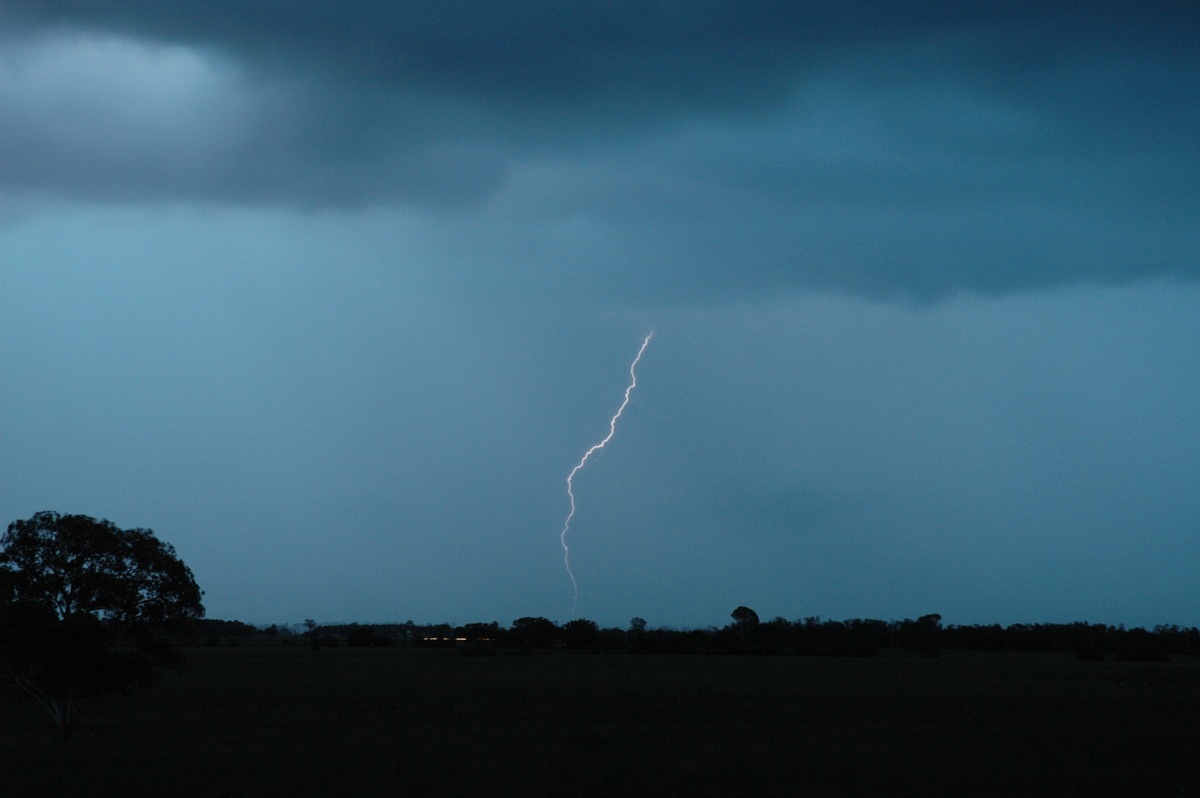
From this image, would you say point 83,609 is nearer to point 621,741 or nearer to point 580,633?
point 621,741

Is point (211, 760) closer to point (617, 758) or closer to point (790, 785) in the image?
point (617, 758)

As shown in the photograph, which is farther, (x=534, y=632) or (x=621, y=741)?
(x=534, y=632)

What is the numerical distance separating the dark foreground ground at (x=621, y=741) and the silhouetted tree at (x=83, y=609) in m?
2.06

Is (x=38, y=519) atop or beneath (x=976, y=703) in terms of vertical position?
atop

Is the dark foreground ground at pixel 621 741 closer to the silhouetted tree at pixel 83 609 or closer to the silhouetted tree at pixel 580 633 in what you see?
the silhouetted tree at pixel 83 609

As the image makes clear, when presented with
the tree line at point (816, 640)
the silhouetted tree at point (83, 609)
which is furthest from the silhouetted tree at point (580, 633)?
the silhouetted tree at point (83, 609)

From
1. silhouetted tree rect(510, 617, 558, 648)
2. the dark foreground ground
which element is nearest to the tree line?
silhouetted tree rect(510, 617, 558, 648)

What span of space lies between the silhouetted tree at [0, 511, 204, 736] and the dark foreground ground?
6.75ft

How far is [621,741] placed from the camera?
101ft

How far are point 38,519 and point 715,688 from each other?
116 feet

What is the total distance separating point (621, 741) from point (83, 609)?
1609 centimetres

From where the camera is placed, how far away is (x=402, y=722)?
36812 mm

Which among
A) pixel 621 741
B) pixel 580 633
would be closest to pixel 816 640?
pixel 580 633

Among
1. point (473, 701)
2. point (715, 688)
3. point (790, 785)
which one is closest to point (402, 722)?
point (473, 701)
